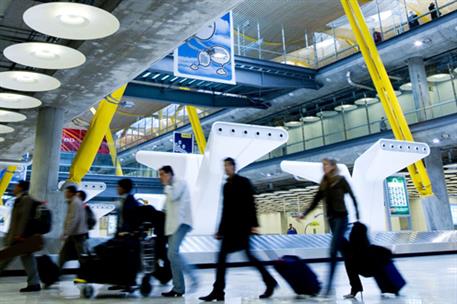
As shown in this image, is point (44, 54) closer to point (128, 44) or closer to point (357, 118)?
point (128, 44)

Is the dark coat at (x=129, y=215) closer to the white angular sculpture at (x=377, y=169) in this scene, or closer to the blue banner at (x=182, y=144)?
the white angular sculpture at (x=377, y=169)

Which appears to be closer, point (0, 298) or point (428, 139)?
point (0, 298)

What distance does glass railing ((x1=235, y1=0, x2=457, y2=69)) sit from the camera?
21319 millimetres

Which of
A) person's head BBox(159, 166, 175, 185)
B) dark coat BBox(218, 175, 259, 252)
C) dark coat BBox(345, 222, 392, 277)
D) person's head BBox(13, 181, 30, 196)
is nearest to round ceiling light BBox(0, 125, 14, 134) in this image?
person's head BBox(13, 181, 30, 196)

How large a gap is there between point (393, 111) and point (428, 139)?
2.27 m

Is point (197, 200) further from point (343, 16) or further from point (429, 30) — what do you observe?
point (343, 16)

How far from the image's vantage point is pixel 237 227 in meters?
5.14

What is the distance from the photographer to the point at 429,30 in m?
19.1

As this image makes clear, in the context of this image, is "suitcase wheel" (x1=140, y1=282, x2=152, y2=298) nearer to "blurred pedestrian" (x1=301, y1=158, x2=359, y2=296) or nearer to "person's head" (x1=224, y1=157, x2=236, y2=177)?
"person's head" (x1=224, y1=157, x2=236, y2=177)

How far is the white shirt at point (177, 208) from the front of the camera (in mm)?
5578

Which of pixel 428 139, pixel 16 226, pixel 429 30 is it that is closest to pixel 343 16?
pixel 429 30

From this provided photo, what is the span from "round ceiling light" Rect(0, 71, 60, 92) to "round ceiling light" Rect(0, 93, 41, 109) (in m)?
0.94

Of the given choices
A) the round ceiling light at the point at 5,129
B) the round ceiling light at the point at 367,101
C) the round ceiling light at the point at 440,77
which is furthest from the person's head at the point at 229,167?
the round ceiling light at the point at 367,101

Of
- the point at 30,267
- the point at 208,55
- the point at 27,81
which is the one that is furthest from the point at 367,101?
the point at 30,267
